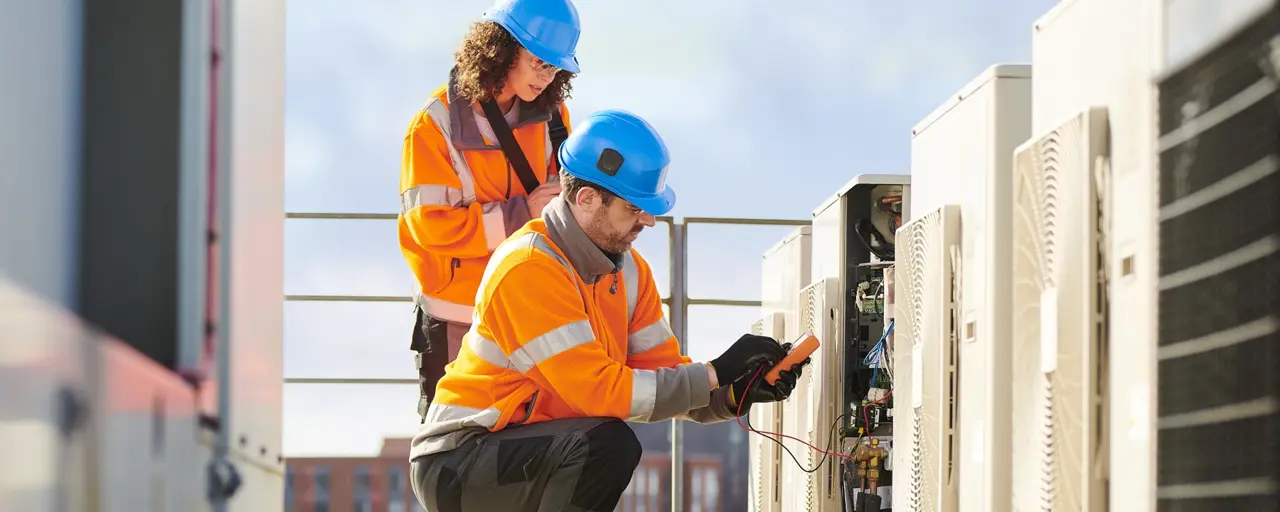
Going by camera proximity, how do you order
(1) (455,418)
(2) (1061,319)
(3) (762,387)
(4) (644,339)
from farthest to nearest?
(4) (644,339)
(3) (762,387)
(1) (455,418)
(2) (1061,319)

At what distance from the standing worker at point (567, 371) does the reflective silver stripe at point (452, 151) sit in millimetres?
420

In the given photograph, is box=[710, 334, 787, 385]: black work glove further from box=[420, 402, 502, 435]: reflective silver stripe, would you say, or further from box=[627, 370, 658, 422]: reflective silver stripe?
box=[420, 402, 502, 435]: reflective silver stripe

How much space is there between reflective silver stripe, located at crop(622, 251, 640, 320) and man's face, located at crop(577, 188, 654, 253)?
8.1 inches

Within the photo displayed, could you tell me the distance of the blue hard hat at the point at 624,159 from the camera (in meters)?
3.18

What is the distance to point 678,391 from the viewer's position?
3.14 m

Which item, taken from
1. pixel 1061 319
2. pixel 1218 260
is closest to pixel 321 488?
pixel 1061 319

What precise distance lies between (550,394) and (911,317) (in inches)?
35.6

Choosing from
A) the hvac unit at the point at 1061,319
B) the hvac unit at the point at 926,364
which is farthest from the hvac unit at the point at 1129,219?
the hvac unit at the point at 926,364

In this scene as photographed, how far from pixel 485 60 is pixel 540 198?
38cm

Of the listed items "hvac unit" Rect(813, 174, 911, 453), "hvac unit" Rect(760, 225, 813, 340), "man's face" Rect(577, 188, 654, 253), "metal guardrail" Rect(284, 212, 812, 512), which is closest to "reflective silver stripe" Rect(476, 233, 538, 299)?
"man's face" Rect(577, 188, 654, 253)

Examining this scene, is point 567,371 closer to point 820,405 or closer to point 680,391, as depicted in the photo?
point 680,391

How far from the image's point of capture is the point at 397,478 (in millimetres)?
6988

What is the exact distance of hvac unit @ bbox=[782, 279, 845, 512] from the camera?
170 inches

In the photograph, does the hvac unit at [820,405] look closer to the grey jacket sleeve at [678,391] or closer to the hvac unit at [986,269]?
the grey jacket sleeve at [678,391]
